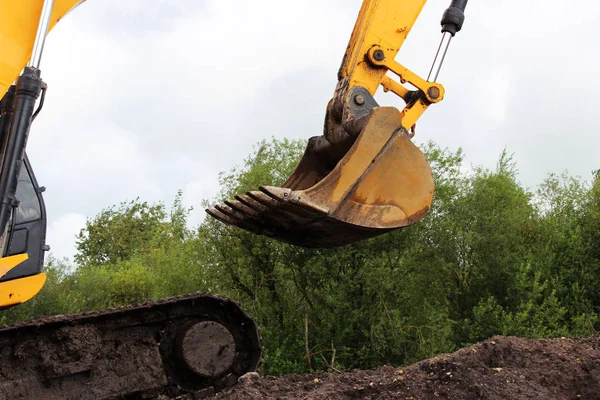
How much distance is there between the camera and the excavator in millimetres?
5227

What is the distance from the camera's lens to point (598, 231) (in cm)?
1555

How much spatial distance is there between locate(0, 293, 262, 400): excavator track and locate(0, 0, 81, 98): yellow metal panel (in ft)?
6.86

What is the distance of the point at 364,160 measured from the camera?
5.30 metres

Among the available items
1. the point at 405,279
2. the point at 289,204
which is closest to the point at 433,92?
the point at 289,204

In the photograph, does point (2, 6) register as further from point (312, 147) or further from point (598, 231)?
point (598, 231)

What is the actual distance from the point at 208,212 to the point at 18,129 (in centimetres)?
152

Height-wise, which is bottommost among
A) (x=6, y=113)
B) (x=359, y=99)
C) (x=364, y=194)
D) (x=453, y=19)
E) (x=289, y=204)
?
(x=289, y=204)

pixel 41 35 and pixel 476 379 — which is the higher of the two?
pixel 41 35

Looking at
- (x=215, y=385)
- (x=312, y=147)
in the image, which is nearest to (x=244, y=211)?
(x=312, y=147)

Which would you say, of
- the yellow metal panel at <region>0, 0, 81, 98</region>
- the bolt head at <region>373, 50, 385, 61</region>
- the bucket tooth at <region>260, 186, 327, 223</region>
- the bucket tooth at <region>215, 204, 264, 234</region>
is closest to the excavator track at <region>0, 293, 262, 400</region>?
the bucket tooth at <region>215, 204, 264, 234</region>

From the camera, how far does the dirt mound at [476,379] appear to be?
4852mm

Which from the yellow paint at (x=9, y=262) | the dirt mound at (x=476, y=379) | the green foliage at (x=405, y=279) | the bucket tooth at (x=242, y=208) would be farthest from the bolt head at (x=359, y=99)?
the green foliage at (x=405, y=279)

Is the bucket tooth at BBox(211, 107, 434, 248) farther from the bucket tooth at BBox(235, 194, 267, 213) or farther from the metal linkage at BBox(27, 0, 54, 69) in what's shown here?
the metal linkage at BBox(27, 0, 54, 69)

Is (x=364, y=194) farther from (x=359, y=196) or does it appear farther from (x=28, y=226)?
(x=28, y=226)
